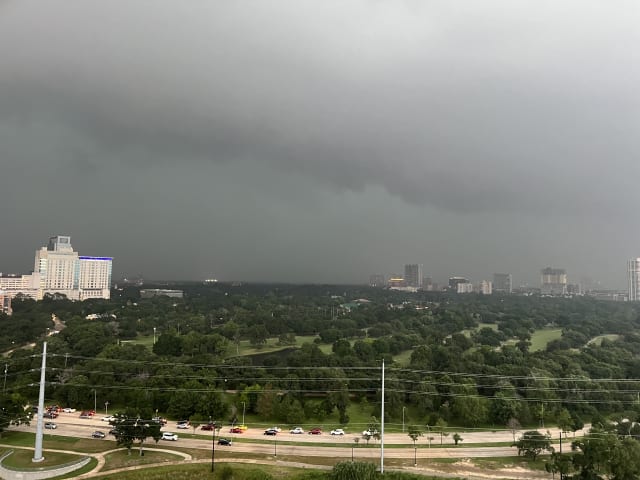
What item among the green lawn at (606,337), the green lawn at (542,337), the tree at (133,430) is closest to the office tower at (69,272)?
the tree at (133,430)

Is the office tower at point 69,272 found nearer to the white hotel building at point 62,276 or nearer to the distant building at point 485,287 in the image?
the white hotel building at point 62,276

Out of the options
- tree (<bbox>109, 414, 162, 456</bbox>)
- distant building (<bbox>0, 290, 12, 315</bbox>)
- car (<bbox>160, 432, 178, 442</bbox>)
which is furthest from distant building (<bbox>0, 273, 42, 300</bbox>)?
tree (<bbox>109, 414, 162, 456</bbox>)

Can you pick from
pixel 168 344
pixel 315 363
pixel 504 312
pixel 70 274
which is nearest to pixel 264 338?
pixel 168 344

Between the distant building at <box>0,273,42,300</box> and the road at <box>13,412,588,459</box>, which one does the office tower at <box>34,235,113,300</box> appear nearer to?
the distant building at <box>0,273,42,300</box>

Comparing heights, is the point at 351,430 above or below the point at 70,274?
below

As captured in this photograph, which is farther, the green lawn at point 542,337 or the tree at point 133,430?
the green lawn at point 542,337

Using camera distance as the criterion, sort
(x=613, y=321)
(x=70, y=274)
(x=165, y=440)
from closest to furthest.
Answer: (x=165, y=440), (x=613, y=321), (x=70, y=274)

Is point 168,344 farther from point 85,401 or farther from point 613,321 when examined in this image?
point 613,321
